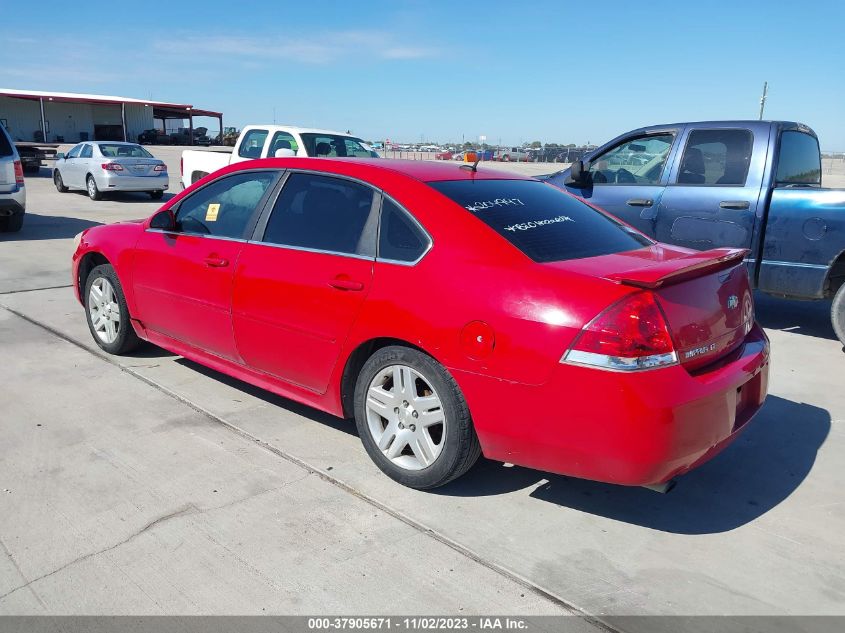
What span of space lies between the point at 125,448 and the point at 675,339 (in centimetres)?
287

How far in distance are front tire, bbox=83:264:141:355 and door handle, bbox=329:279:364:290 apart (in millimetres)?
2219

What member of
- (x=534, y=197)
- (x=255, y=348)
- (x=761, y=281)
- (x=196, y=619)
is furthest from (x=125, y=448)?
(x=761, y=281)

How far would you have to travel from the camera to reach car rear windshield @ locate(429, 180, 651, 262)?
330cm

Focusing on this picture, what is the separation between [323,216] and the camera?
3828 millimetres

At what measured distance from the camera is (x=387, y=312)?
131 inches

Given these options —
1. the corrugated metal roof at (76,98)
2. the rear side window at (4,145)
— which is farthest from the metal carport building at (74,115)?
the rear side window at (4,145)

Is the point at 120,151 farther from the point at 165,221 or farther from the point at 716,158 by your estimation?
the point at 716,158

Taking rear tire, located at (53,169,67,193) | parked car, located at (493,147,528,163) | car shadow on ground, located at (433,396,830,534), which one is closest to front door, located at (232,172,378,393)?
car shadow on ground, located at (433,396,830,534)

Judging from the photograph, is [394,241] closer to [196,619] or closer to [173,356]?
[196,619]

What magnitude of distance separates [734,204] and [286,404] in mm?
4417

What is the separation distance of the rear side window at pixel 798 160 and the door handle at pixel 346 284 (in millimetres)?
4726

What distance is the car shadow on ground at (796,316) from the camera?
6790 millimetres

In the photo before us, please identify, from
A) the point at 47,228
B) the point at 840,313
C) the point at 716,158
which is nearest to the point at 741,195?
the point at 716,158

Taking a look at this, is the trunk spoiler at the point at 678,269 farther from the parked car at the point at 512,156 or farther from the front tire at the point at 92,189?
the parked car at the point at 512,156
